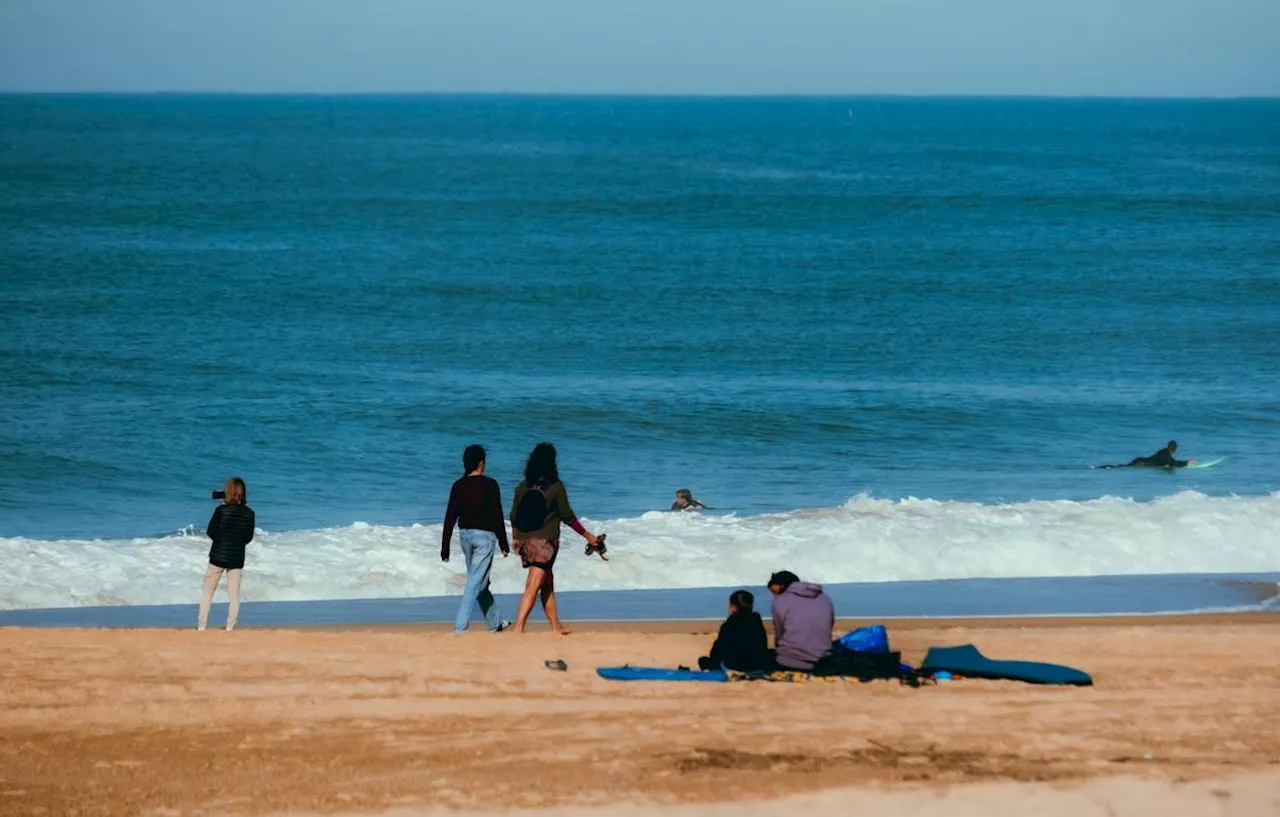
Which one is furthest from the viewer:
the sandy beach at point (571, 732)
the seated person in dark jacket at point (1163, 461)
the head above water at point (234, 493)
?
the seated person in dark jacket at point (1163, 461)

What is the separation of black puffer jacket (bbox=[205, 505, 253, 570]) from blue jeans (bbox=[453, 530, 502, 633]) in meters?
1.67

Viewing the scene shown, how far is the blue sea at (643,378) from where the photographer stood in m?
18.3

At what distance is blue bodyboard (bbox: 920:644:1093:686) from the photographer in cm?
1092

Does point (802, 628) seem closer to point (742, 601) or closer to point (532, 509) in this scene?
point (742, 601)

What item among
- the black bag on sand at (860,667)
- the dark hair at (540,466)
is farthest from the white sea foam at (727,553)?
the black bag on sand at (860,667)

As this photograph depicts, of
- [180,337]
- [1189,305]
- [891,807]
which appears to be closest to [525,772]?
[891,807]

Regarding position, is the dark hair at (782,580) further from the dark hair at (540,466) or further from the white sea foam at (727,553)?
the white sea foam at (727,553)

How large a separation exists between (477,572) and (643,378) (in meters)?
20.0

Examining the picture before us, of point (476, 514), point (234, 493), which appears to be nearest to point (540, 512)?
point (476, 514)

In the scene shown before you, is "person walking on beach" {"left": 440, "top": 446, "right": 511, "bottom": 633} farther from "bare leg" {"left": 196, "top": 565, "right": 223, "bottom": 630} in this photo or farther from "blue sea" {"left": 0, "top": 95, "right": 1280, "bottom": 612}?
"blue sea" {"left": 0, "top": 95, "right": 1280, "bottom": 612}

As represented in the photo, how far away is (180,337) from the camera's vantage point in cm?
3544

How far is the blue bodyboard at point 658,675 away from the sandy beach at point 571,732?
0.16 m

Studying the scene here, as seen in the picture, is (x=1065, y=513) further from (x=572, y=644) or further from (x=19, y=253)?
(x=19, y=253)

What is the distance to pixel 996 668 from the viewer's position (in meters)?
11.1
